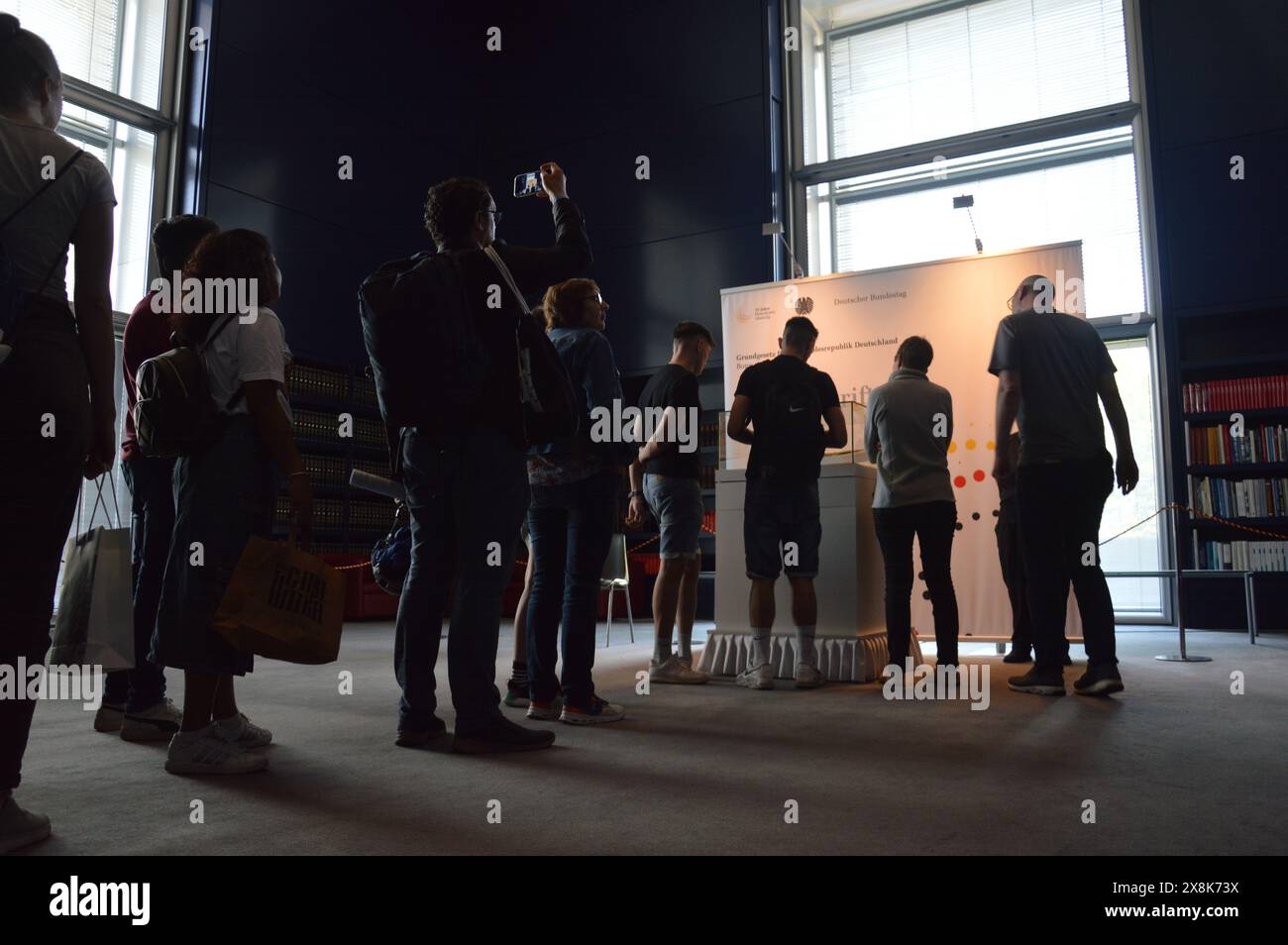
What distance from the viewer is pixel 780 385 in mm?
3637

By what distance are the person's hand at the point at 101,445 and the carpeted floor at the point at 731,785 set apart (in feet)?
2.01

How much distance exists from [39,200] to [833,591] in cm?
320

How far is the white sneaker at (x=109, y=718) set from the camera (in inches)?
102

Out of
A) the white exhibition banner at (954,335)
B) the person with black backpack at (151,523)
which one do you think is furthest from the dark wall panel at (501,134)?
the person with black backpack at (151,523)

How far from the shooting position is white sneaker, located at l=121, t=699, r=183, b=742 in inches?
96.2

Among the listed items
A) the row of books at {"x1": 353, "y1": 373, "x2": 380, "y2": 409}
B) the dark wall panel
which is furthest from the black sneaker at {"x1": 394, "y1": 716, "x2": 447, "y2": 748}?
the row of books at {"x1": 353, "y1": 373, "x2": 380, "y2": 409}

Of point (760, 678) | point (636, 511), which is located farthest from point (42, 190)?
point (760, 678)

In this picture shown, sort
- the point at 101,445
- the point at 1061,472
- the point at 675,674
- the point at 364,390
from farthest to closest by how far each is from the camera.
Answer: the point at 364,390, the point at 675,674, the point at 1061,472, the point at 101,445

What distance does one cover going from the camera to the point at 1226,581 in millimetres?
6566

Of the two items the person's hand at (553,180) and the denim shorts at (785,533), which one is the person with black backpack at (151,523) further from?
the denim shorts at (785,533)

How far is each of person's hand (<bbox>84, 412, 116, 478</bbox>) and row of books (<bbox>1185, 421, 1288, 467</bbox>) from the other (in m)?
6.99

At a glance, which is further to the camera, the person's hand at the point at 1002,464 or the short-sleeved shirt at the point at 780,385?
the short-sleeved shirt at the point at 780,385

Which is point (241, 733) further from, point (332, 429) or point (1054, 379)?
point (332, 429)

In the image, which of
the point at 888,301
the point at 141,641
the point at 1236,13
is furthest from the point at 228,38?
the point at 1236,13
